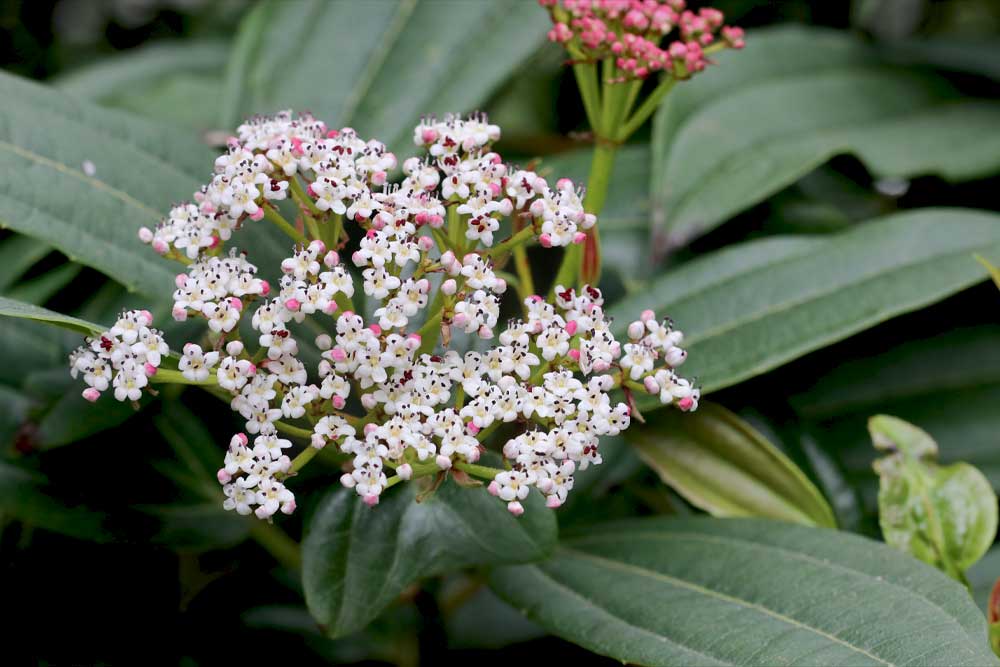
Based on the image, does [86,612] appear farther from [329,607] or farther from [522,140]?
[522,140]

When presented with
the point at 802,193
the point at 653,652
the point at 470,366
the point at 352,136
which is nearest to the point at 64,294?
the point at 352,136

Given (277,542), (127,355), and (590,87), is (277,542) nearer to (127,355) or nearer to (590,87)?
(127,355)

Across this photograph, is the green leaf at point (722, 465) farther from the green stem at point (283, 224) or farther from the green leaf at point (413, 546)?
the green stem at point (283, 224)

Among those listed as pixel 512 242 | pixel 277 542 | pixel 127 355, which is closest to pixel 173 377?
pixel 127 355

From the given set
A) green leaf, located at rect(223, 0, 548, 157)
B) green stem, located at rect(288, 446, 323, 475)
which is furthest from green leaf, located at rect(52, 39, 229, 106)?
green stem, located at rect(288, 446, 323, 475)

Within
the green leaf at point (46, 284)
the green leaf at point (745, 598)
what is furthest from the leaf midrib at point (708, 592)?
the green leaf at point (46, 284)

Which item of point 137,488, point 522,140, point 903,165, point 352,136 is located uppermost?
point 352,136

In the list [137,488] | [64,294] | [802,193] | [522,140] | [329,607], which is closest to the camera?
[329,607]

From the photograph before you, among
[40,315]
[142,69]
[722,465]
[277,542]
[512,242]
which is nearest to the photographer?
[40,315]
